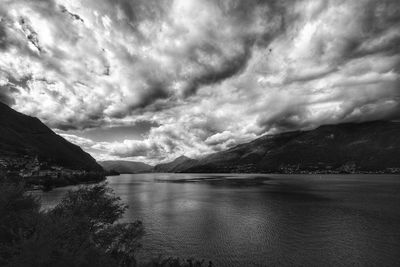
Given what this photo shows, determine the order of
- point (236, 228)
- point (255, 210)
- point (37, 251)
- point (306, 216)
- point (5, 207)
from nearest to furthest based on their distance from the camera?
1. point (37, 251)
2. point (5, 207)
3. point (236, 228)
4. point (306, 216)
5. point (255, 210)

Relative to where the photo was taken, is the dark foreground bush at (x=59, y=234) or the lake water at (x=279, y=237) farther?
the lake water at (x=279, y=237)

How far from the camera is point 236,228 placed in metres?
70.5

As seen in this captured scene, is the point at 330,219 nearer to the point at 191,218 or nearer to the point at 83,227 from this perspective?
the point at 191,218

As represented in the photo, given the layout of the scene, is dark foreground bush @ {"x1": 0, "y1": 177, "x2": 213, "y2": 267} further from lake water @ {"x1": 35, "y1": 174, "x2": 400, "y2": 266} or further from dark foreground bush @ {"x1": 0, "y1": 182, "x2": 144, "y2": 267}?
lake water @ {"x1": 35, "y1": 174, "x2": 400, "y2": 266}

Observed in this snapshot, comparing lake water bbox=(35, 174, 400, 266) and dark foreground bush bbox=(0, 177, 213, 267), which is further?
lake water bbox=(35, 174, 400, 266)

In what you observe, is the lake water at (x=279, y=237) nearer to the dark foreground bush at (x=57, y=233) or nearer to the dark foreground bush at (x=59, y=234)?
the dark foreground bush at (x=59, y=234)

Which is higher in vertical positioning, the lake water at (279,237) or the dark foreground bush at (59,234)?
the dark foreground bush at (59,234)

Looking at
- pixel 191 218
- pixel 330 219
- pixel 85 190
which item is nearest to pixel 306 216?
pixel 330 219

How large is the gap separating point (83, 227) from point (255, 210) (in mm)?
77834

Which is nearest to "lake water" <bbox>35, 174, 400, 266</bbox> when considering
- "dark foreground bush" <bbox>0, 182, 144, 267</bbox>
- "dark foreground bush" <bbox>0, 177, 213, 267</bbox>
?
"dark foreground bush" <bbox>0, 177, 213, 267</bbox>

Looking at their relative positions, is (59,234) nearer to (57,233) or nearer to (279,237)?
(57,233)

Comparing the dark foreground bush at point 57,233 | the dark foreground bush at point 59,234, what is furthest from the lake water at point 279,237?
the dark foreground bush at point 57,233

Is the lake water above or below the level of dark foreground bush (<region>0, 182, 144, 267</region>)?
below

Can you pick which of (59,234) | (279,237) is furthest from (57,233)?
(279,237)
